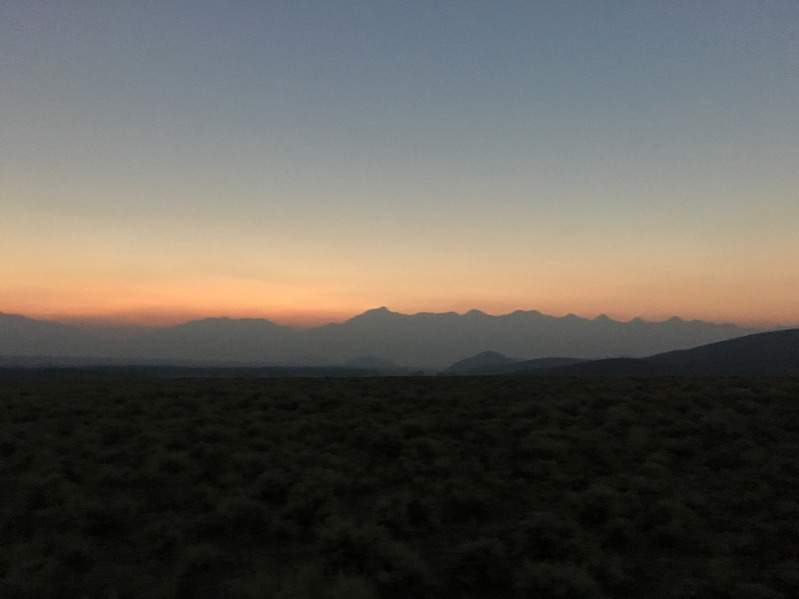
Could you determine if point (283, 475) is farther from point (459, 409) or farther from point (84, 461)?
point (459, 409)

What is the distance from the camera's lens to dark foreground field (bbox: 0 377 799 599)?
7402 millimetres

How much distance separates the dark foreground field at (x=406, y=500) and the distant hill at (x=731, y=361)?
146 meters

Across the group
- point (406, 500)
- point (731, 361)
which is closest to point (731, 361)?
point (731, 361)

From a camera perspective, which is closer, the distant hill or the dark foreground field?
the dark foreground field

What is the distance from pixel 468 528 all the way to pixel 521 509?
4.73 ft

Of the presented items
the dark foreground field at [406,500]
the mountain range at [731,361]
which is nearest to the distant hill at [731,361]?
the mountain range at [731,361]

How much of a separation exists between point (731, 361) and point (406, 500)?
202301 mm

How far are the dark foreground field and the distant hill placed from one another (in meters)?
146

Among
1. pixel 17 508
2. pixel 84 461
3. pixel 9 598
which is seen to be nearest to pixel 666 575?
pixel 9 598

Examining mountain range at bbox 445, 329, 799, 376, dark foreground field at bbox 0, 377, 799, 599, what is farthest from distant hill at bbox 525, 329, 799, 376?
dark foreground field at bbox 0, 377, 799, 599

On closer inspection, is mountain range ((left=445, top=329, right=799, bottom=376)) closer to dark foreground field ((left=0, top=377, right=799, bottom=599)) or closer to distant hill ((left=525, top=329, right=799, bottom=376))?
distant hill ((left=525, top=329, right=799, bottom=376))

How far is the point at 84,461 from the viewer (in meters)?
12.6

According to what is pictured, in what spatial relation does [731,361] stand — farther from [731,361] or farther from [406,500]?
[406,500]

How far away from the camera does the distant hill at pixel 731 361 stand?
15800cm
